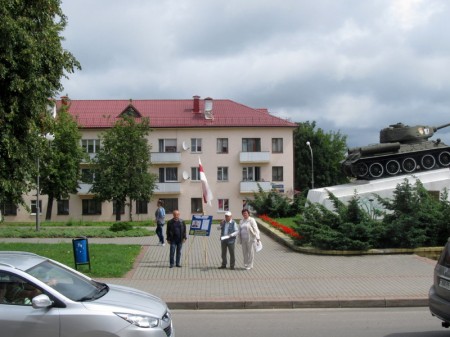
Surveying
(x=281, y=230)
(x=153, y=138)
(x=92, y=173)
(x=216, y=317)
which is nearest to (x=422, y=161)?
(x=281, y=230)

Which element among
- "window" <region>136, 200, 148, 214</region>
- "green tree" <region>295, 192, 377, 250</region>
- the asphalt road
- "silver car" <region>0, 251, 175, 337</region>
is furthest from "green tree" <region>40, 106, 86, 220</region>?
"silver car" <region>0, 251, 175, 337</region>

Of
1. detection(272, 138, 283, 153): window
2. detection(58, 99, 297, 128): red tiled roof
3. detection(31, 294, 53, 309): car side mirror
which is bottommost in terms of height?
detection(31, 294, 53, 309): car side mirror

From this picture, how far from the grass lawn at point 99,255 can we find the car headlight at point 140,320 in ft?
24.9

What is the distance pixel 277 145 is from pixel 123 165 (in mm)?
18698

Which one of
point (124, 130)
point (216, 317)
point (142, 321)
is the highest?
point (124, 130)

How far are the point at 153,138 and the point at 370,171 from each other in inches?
1453

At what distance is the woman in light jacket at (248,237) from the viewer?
590 inches

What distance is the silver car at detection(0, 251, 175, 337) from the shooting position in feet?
19.3

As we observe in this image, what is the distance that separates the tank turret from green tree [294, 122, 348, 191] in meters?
53.3

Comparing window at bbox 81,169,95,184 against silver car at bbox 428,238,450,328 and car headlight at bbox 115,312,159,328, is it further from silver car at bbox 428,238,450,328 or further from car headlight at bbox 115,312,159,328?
car headlight at bbox 115,312,159,328

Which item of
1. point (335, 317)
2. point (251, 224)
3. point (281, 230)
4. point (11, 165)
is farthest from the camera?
point (281, 230)

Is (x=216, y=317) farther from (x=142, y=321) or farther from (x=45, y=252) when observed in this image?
(x=45, y=252)

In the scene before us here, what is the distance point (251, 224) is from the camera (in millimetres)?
15062

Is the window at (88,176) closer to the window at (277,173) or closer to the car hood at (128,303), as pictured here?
the window at (277,173)
